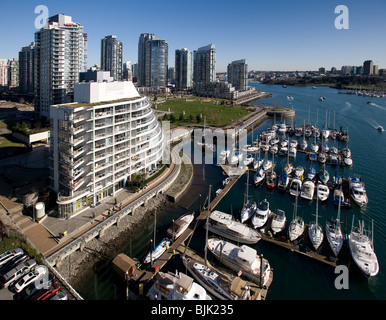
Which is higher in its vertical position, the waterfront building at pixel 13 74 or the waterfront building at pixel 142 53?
the waterfront building at pixel 142 53

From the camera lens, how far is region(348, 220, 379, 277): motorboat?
1707 cm

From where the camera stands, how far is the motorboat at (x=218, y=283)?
573 inches

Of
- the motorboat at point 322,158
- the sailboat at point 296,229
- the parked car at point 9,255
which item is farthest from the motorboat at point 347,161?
the parked car at point 9,255

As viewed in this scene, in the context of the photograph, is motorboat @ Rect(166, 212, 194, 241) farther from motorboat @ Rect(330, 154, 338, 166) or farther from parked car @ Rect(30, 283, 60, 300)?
motorboat @ Rect(330, 154, 338, 166)

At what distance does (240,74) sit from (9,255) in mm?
121230

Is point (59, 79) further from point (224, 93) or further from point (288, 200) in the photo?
point (224, 93)

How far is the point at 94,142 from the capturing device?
20719mm

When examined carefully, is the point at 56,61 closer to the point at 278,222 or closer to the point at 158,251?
the point at 158,251

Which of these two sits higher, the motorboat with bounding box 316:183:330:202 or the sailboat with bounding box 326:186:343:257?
the motorboat with bounding box 316:183:330:202

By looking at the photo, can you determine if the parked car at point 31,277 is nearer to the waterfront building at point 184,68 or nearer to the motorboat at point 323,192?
the motorboat at point 323,192

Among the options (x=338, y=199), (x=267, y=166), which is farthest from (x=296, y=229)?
(x=267, y=166)

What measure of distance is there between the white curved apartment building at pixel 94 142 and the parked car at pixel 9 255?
3750 mm

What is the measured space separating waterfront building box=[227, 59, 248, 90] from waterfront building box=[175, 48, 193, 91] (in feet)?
69.6

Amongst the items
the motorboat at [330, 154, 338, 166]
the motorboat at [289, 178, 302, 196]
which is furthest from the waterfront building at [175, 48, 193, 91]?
the motorboat at [289, 178, 302, 196]
